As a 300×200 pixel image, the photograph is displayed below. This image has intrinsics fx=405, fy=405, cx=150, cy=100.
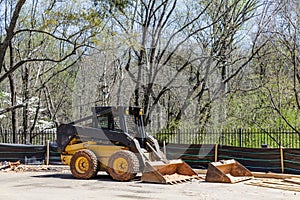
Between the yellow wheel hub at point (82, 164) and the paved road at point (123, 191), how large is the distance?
412 mm

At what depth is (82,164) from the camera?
531 inches

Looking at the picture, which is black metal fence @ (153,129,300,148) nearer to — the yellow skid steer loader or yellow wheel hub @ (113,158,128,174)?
the yellow skid steer loader

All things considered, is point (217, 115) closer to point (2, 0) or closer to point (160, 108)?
point (160, 108)

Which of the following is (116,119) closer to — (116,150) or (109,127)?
(109,127)

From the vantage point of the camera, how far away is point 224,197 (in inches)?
395

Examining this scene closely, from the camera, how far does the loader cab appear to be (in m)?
13.5

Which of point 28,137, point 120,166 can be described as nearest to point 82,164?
point 120,166

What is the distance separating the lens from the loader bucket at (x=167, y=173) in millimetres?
12344

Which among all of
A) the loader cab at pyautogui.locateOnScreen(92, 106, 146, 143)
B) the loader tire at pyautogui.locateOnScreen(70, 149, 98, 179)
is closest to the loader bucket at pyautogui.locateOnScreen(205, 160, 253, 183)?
the loader cab at pyautogui.locateOnScreen(92, 106, 146, 143)

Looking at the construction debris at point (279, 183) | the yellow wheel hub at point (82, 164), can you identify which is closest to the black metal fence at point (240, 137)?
the construction debris at point (279, 183)

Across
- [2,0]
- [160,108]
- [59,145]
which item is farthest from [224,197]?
[2,0]

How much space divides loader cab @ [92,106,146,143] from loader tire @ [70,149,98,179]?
3.36 feet

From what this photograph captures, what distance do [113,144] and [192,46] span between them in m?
12.4

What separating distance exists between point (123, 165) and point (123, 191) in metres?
1.85
